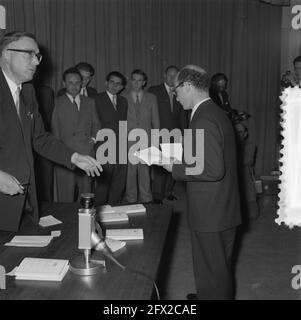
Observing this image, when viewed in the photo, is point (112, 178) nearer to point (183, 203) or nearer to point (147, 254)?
point (183, 203)

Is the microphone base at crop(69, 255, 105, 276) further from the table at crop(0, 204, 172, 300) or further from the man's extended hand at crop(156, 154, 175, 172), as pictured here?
the man's extended hand at crop(156, 154, 175, 172)

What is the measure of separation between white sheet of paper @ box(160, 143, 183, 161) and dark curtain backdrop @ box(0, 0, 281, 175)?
349 centimetres

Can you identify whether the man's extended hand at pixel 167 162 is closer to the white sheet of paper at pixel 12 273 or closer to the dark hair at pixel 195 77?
the dark hair at pixel 195 77

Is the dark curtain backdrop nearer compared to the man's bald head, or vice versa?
the man's bald head

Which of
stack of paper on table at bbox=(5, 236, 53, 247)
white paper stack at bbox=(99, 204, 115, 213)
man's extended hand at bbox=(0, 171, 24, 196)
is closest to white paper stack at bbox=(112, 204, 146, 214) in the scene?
white paper stack at bbox=(99, 204, 115, 213)

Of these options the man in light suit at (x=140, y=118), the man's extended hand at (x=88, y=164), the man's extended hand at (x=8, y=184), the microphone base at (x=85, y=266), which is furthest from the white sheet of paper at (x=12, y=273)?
the man in light suit at (x=140, y=118)

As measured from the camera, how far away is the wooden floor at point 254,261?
302 cm

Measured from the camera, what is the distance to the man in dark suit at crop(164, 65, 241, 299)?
2266 mm

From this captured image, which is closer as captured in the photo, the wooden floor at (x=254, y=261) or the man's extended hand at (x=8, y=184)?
the man's extended hand at (x=8, y=184)

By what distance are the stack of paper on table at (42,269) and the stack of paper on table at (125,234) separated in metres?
0.37

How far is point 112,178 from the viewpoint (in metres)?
4.86

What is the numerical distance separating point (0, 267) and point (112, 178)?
10.6 feet
